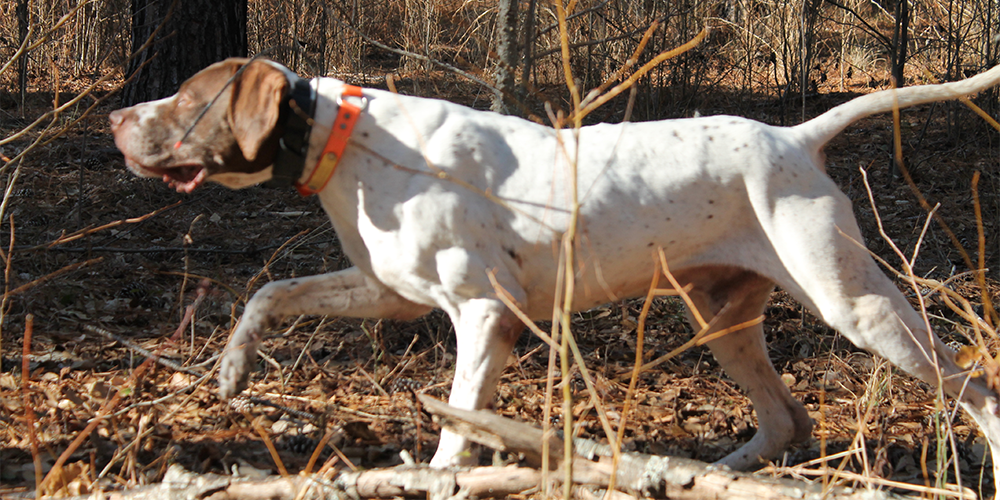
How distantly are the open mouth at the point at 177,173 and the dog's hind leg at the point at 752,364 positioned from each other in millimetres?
1721

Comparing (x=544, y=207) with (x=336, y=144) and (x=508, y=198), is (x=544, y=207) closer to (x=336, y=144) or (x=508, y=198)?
(x=508, y=198)

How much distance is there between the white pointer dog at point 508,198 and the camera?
2627 mm

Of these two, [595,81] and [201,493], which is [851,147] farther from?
[201,493]

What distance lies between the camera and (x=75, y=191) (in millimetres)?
6020

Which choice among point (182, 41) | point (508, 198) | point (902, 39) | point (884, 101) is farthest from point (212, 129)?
point (902, 39)

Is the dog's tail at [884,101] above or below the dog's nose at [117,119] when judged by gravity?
above

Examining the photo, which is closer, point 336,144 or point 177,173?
point 336,144

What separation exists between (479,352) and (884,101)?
155cm

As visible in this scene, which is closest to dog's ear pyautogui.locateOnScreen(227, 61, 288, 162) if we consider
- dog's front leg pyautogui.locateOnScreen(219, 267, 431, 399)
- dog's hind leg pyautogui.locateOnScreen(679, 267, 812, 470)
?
dog's front leg pyautogui.locateOnScreen(219, 267, 431, 399)

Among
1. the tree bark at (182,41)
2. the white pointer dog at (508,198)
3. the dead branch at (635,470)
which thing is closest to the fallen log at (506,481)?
the dead branch at (635,470)

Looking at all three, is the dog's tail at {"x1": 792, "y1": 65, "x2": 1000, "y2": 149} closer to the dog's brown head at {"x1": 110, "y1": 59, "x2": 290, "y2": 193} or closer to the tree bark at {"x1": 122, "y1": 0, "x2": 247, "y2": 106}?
the dog's brown head at {"x1": 110, "y1": 59, "x2": 290, "y2": 193}

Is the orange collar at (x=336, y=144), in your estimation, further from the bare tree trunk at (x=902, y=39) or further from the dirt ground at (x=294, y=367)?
the bare tree trunk at (x=902, y=39)

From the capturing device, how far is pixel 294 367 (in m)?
3.62

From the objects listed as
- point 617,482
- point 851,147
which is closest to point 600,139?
point 617,482
